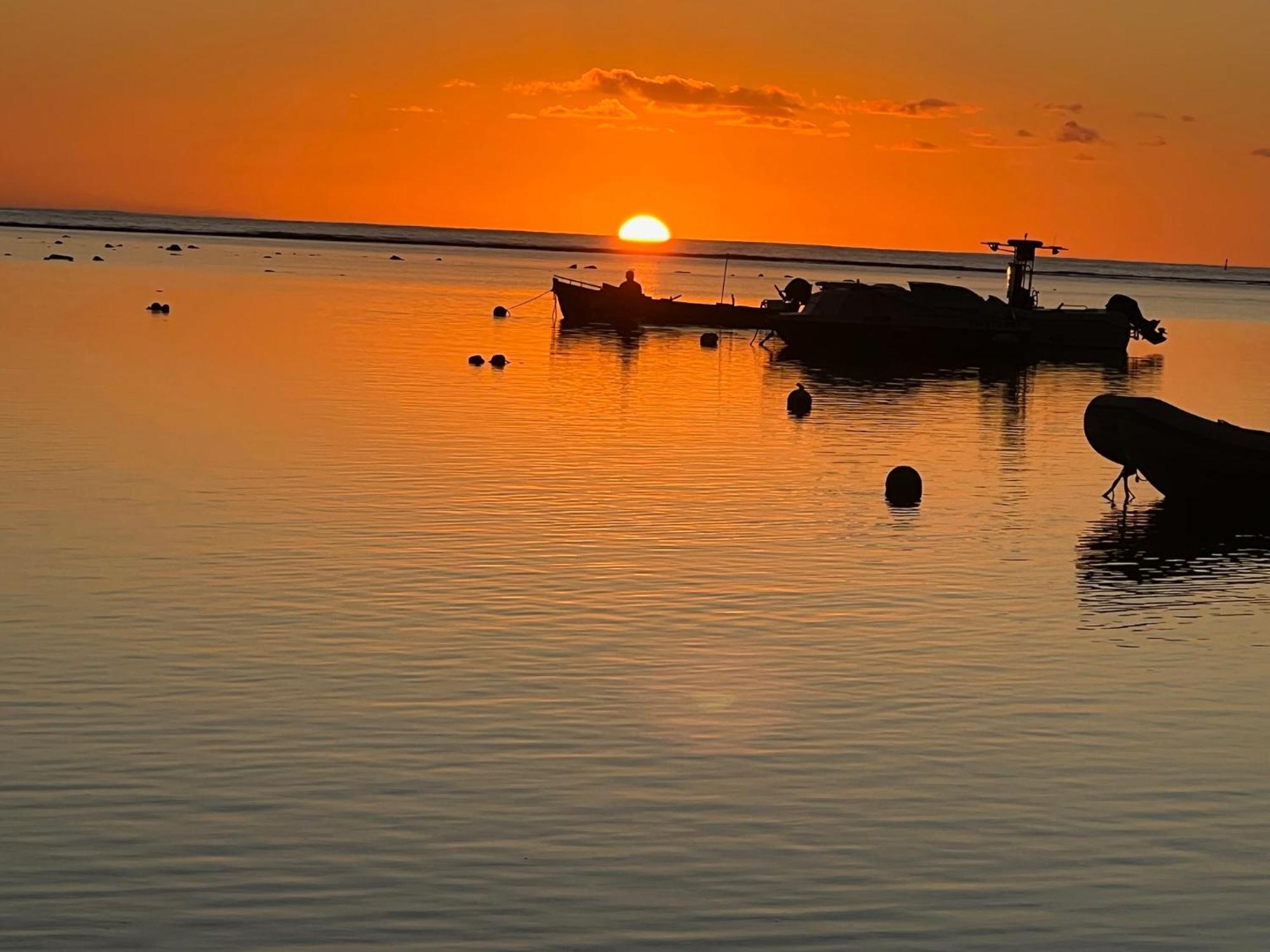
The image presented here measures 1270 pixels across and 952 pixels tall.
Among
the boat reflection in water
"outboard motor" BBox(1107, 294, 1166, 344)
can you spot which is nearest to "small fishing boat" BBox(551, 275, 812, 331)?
"outboard motor" BBox(1107, 294, 1166, 344)

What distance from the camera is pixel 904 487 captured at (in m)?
30.2

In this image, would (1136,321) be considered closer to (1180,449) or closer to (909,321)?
(909,321)

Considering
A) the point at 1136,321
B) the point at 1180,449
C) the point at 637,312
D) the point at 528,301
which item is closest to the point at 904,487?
the point at 1180,449

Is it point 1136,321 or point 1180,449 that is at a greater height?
point 1136,321

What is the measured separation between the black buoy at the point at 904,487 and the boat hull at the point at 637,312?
52410 millimetres

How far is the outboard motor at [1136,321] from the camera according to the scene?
81500 millimetres

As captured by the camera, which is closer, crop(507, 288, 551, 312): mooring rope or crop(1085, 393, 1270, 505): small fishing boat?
crop(1085, 393, 1270, 505): small fishing boat

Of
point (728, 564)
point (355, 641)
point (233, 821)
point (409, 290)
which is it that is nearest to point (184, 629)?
point (355, 641)

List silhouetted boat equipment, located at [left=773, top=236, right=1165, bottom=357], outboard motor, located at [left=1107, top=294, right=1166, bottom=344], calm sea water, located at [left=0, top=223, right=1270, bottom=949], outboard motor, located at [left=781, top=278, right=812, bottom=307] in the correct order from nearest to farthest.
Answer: calm sea water, located at [left=0, top=223, right=1270, bottom=949] → silhouetted boat equipment, located at [left=773, top=236, right=1165, bottom=357] → outboard motor, located at [left=1107, top=294, right=1166, bottom=344] → outboard motor, located at [left=781, top=278, right=812, bottom=307]

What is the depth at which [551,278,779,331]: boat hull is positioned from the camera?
3332 inches

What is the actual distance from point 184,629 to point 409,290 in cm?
10076

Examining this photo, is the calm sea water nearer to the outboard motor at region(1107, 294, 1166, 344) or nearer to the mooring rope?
the outboard motor at region(1107, 294, 1166, 344)

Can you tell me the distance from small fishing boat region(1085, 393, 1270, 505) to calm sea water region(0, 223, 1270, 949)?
0.79m

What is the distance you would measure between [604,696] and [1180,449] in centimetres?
1776
